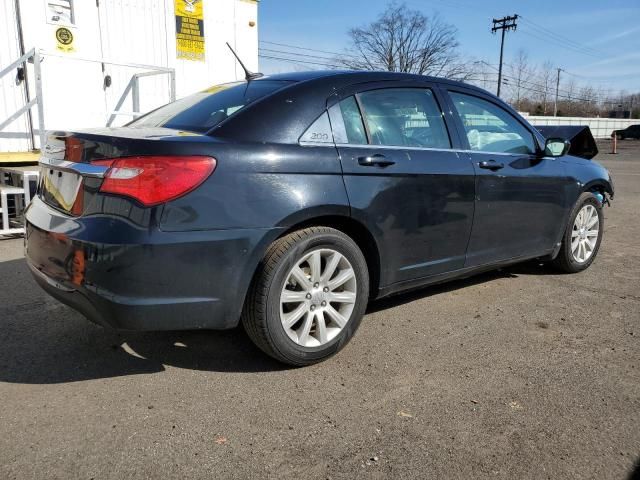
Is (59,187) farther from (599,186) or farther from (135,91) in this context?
(135,91)

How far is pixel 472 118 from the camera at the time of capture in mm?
4047

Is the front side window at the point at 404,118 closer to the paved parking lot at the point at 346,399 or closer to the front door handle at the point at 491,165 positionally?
the front door handle at the point at 491,165

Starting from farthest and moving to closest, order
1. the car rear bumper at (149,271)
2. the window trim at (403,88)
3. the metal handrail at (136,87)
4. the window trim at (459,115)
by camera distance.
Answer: the metal handrail at (136,87), the window trim at (459,115), the window trim at (403,88), the car rear bumper at (149,271)

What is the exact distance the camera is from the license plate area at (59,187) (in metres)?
2.79

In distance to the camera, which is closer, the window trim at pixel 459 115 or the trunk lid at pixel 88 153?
the trunk lid at pixel 88 153

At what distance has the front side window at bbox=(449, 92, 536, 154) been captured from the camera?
13.1ft

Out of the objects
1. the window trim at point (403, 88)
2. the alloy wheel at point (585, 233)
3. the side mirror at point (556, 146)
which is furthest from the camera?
the alloy wheel at point (585, 233)

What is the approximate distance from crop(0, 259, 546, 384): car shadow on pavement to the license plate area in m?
0.92

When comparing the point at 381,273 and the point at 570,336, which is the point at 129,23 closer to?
the point at 381,273

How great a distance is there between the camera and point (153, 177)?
8.35 ft

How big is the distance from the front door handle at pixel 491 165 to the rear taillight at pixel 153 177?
7.08 ft

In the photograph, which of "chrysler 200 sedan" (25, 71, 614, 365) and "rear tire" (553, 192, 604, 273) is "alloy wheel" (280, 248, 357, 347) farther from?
"rear tire" (553, 192, 604, 273)

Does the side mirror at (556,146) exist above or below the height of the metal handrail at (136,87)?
below

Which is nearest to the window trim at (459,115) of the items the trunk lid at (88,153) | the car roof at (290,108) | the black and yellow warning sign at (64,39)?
the car roof at (290,108)
